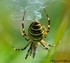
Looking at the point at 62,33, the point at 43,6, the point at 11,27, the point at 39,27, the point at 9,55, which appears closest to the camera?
the point at 62,33

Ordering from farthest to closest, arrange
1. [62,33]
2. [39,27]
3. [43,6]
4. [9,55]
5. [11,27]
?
[11,27] → [43,6] → [9,55] → [39,27] → [62,33]

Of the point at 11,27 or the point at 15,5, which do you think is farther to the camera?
the point at 11,27

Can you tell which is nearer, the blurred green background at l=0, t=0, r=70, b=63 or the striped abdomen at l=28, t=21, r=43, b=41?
the blurred green background at l=0, t=0, r=70, b=63

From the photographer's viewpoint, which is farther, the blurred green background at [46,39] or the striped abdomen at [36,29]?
the striped abdomen at [36,29]

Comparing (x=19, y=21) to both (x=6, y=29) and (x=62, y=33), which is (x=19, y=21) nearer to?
(x=6, y=29)

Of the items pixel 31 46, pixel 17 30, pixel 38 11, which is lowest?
pixel 31 46

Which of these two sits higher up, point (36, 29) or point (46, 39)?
point (36, 29)

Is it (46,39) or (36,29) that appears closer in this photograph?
(36,29)

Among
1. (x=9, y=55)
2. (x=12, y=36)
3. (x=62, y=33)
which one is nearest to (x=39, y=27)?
(x=62, y=33)
